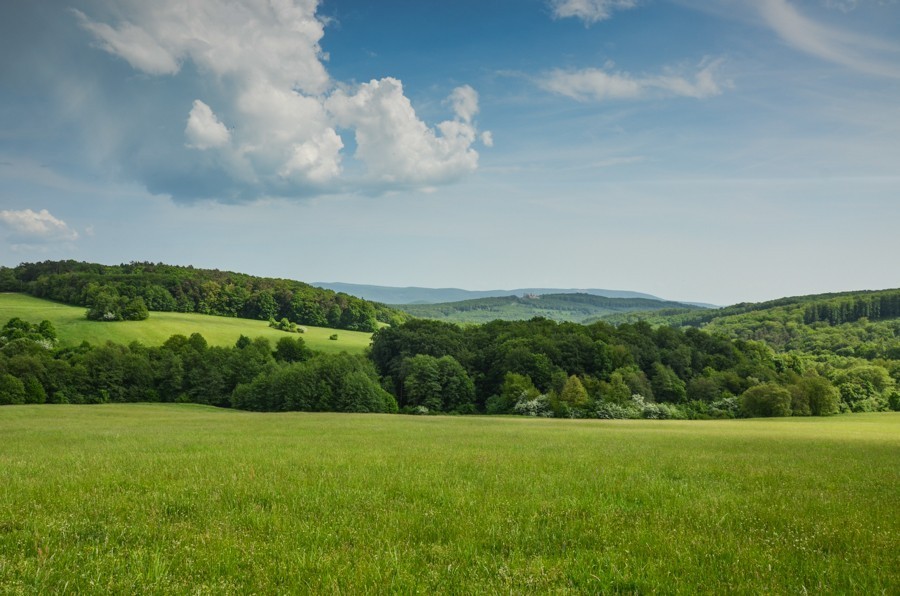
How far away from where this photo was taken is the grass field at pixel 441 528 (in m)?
6.02

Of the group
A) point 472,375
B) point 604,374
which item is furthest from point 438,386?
point 604,374

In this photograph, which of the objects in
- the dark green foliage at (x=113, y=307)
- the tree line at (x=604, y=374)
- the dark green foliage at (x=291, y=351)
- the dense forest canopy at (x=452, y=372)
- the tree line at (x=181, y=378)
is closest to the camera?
the tree line at (x=181, y=378)

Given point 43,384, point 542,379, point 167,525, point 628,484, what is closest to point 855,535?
point 628,484

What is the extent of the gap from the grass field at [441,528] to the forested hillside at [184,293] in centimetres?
13371

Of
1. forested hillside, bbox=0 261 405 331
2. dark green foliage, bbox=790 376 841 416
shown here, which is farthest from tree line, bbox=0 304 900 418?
forested hillside, bbox=0 261 405 331

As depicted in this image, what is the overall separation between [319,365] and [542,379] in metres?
42.7

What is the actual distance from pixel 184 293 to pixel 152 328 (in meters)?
35.9

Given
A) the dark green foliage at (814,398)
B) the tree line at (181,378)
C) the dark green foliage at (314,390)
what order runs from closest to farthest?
1. the tree line at (181,378)
2. the dark green foliage at (314,390)
3. the dark green foliage at (814,398)

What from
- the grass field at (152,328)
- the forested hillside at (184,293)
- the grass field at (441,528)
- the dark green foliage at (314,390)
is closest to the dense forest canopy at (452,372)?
the dark green foliage at (314,390)

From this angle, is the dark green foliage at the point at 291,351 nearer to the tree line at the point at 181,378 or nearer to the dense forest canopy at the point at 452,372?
the dense forest canopy at the point at 452,372

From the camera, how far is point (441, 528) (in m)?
7.91

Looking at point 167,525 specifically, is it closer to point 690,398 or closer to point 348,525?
point 348,525

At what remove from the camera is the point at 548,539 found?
24.8 feet

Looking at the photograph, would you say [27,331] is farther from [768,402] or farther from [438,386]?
[768,402]
